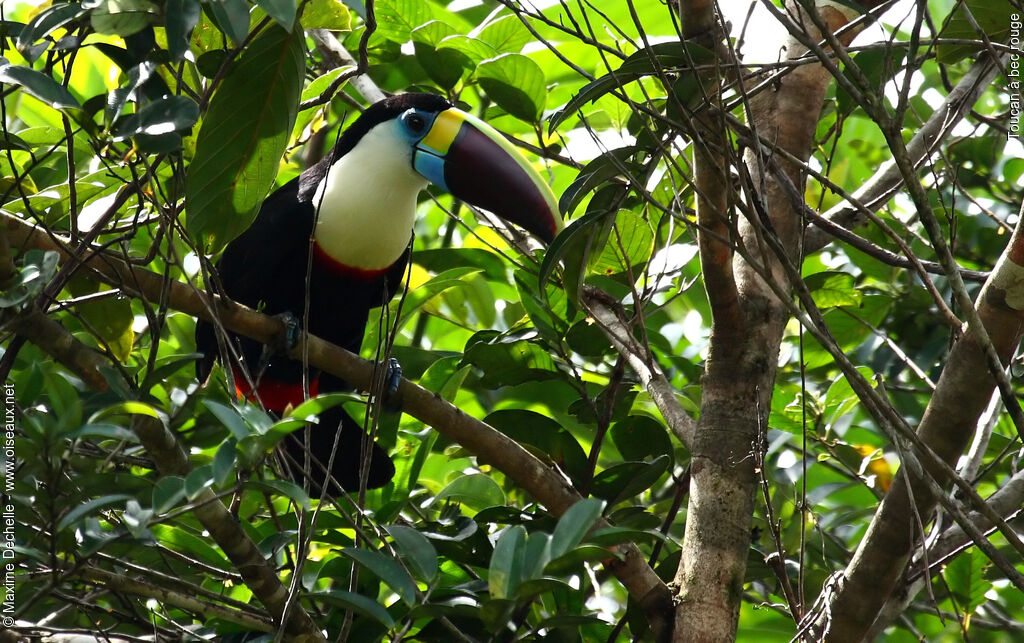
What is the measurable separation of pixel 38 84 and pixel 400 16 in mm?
1571

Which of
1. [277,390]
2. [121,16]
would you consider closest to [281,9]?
[121,16]

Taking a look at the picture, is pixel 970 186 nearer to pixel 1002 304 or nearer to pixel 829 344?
pixel 1002 304

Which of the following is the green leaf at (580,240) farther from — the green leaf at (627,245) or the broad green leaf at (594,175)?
the green leaf at (627,245)

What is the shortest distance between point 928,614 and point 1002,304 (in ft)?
5.50

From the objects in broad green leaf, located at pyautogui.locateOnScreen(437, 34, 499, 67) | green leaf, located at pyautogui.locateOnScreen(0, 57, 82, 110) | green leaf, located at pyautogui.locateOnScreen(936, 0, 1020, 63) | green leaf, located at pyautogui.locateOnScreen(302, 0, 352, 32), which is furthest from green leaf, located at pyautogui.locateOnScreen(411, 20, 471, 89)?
green leaf, located at pyautogui.locateOnScreen(0, 57, 82, 110)

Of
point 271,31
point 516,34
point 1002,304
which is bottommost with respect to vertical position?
point 1002,304

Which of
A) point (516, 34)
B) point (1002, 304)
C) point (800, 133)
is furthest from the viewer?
A: point (516, 34)

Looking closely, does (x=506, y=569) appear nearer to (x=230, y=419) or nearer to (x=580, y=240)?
(x=230, y=419)

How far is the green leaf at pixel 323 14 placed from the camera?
227cm

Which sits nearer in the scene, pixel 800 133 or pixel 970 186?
pixel 800 133

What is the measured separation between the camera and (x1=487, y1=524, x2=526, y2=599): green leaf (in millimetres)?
1532

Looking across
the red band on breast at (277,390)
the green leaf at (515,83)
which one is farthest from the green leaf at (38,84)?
the red band on breast at (277,390)

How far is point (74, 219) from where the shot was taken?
1.95m

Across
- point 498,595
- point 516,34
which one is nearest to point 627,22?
point 516,34
